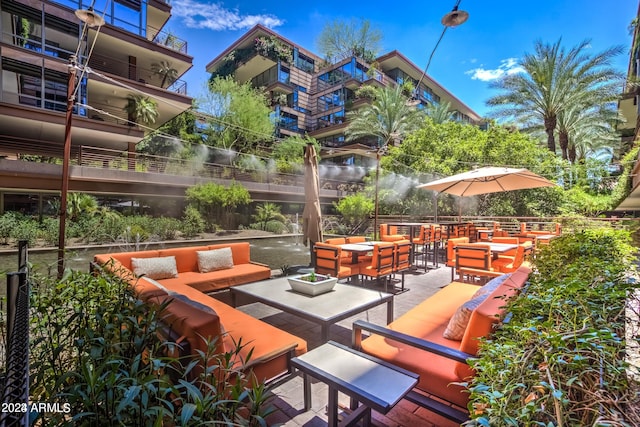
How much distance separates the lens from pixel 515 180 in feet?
24.5

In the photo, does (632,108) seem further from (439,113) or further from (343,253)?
(343,253)

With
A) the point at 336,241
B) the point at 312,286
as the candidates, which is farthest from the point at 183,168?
the point at 312,286

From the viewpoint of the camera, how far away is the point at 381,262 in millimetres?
5344

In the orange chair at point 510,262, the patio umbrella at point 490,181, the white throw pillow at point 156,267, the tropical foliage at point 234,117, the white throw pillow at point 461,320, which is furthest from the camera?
the tropical foliage at point 234,117

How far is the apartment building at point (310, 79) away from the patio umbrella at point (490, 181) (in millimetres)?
18984

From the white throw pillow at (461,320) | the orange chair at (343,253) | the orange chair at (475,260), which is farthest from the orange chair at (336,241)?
the white throw pillow at (461,320)

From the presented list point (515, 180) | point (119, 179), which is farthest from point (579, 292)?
point (119, 179)

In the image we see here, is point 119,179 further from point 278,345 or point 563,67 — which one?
point 563,67

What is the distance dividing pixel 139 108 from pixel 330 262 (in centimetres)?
1404

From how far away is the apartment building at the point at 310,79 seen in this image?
28.8 meters

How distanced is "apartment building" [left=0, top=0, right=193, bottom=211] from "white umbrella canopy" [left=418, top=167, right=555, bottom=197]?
34.8 feet

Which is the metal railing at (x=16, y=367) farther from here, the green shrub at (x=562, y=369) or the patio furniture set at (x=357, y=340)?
the green shrub at (x=562, y=369)

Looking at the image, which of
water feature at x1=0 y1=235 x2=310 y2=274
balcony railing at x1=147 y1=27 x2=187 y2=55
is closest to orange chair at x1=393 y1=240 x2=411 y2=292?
water feature at x1=0 y1=235 x2=310 y2=274

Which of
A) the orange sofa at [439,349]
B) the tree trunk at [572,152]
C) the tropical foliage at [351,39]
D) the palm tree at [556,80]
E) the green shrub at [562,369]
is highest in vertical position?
the tropical foliage at [351,39]
